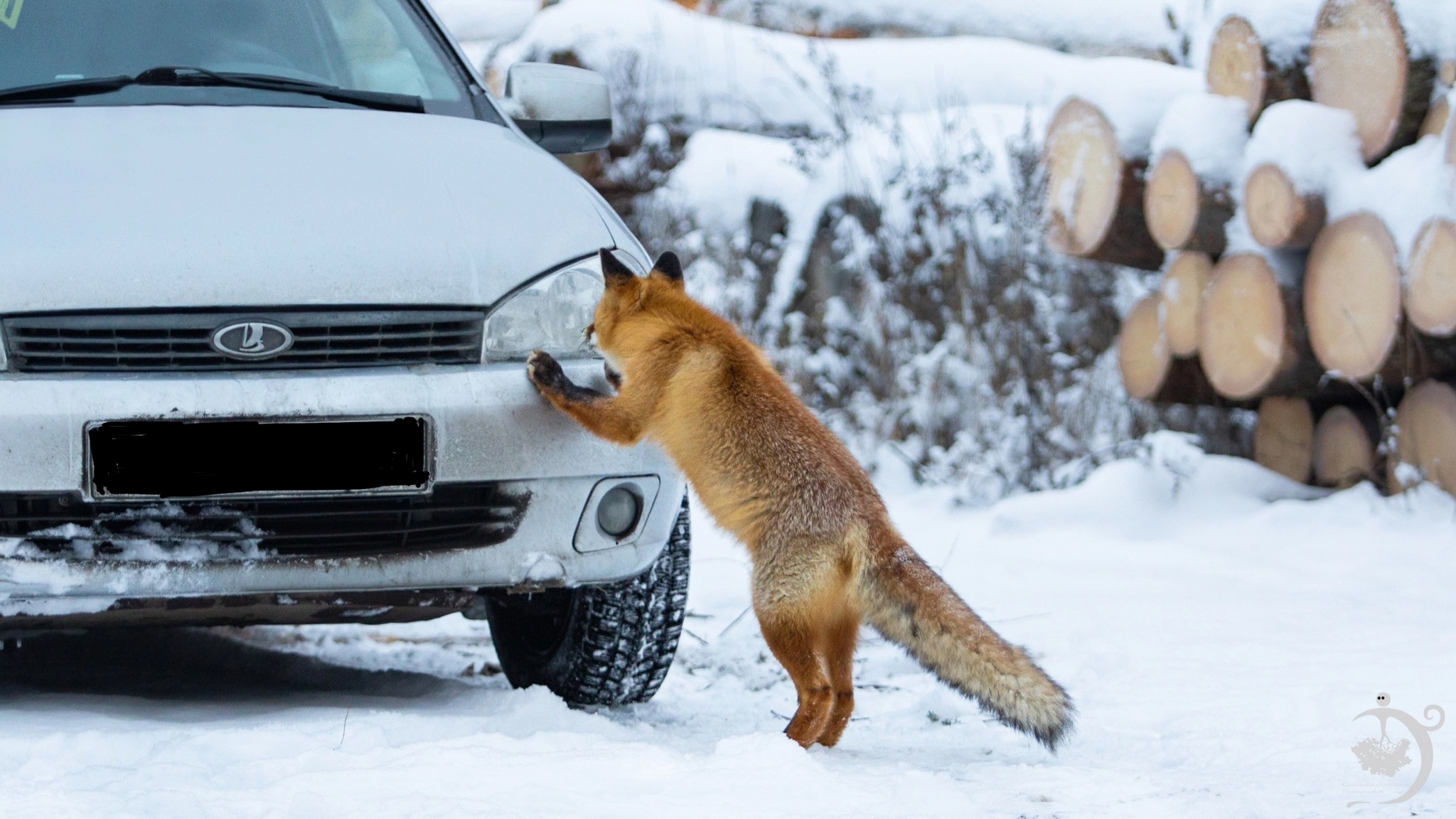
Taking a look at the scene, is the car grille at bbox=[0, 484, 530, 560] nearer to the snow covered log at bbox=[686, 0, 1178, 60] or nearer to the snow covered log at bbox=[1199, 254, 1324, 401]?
the snow covered log at bbox=[1199, 254, 1324, 401]

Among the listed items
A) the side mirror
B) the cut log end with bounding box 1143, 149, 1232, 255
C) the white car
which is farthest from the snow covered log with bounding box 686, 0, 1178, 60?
the white car

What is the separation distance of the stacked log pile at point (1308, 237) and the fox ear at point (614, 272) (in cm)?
289

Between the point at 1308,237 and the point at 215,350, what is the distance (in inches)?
155

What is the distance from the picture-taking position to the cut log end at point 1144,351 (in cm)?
582

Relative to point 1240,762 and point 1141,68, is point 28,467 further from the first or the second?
point 1141,68

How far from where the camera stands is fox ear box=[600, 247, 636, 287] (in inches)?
113

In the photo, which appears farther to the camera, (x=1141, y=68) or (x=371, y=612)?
(x=1141, y=68)

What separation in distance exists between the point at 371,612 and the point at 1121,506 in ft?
11.3

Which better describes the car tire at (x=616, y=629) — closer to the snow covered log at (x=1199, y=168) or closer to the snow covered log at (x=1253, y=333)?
the snow covered log at (x=1253, y=333)

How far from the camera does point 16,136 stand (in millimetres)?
2857

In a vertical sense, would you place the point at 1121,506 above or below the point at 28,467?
below

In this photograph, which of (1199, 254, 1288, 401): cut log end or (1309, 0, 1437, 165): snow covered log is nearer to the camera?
(1309, 0, 1437, 165): snow covered log

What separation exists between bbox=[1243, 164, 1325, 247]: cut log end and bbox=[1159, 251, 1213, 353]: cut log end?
458 millimetres

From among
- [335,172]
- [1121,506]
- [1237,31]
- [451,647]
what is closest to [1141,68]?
[1237,31]
